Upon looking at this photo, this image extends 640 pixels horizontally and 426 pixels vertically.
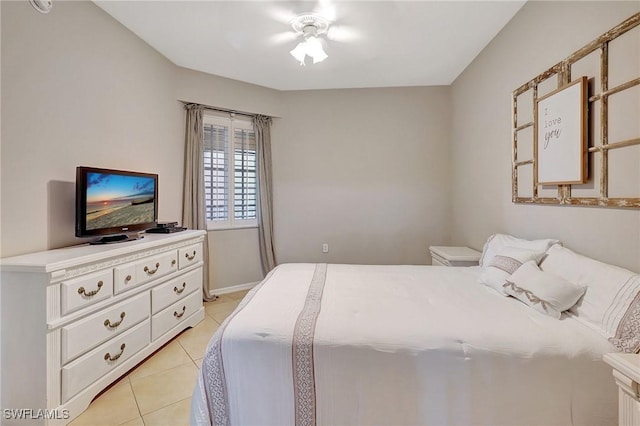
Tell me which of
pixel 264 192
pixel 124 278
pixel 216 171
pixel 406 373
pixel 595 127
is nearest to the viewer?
pixel 406 373

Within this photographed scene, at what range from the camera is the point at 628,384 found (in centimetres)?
89

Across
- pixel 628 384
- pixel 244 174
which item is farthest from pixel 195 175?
pixel 628 384

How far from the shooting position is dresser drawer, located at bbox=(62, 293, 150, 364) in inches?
61.7

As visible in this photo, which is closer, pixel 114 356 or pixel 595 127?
pixel 595 127

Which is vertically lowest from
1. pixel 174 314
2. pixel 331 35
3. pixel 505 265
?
pixel 174 314

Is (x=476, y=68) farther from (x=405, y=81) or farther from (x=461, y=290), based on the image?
(x=461, y=290)

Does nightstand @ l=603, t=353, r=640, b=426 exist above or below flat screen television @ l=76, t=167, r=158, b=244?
below

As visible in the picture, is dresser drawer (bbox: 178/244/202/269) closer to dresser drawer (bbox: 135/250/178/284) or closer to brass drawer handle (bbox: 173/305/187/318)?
dresser drawer (bbox: 135/250/178/284)

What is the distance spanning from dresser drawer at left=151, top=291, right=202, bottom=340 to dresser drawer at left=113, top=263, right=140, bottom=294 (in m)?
0.42

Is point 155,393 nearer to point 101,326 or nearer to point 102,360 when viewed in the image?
point 102,360

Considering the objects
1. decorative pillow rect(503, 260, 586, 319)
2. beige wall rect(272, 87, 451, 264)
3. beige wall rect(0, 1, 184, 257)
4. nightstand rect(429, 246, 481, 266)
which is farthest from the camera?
beige wall rect(272, 87, 451, 264)

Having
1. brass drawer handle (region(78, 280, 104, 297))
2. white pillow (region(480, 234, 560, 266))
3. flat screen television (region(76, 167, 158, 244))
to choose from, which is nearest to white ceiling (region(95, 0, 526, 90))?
flat screen television (region(76, 167, 158, 244))

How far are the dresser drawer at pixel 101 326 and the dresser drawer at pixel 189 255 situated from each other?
0.47m

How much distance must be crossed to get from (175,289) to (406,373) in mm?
2134
